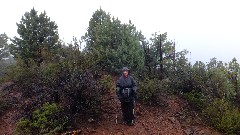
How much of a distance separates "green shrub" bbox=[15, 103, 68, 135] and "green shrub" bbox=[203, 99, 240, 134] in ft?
16.7

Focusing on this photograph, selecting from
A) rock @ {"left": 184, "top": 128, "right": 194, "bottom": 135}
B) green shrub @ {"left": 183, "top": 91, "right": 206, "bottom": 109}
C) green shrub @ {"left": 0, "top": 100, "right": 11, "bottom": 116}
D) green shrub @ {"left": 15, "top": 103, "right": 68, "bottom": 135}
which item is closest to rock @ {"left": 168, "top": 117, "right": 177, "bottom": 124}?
rock @ {"left": 184, "top": 128, "right": 194, "bottom": 135}

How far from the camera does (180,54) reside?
16.5 m

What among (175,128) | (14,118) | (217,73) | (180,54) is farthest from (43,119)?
(180,54)

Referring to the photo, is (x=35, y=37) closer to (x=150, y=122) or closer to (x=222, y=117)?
(x=150, y=122)

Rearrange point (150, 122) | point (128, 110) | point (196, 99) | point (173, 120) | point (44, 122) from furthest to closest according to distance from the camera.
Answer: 1. point (196, 99)
2. point (173, 120)
3. point (150, 122)
4. point (128, 110)
5. point (44, 122)

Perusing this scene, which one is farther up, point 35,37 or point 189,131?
point 35,37

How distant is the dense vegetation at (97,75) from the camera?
33.5ft

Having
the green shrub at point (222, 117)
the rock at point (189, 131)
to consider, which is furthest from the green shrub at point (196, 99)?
the rock at point (189, 131)

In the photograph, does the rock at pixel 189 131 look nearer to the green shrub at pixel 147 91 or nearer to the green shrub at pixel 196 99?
the green shrub at pixel 196 99

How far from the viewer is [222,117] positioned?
1087 cm

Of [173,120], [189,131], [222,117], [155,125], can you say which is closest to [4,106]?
[155,125]

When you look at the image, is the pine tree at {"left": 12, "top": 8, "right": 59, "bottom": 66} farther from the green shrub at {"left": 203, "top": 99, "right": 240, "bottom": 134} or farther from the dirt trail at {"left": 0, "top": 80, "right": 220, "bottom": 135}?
the green shrub at {"left": 203, "top": 99, "right": 240, "bottom": 134}

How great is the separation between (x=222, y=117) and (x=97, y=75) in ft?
15.9

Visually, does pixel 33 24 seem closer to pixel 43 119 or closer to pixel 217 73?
pixel 43 119
